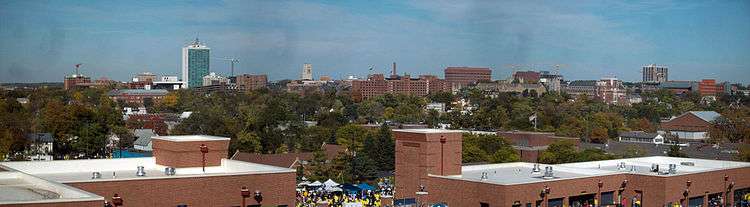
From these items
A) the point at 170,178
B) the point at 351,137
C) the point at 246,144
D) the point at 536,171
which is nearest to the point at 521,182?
the point at 536,171

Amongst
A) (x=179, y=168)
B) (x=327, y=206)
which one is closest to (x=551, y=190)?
(x=327, y=206)

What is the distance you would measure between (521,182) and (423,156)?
10.5 feet

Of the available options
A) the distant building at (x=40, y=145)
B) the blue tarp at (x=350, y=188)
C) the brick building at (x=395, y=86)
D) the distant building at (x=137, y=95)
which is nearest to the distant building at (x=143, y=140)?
the distant building at (x=40, y=145)

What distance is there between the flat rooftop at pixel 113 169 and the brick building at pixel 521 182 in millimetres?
4584

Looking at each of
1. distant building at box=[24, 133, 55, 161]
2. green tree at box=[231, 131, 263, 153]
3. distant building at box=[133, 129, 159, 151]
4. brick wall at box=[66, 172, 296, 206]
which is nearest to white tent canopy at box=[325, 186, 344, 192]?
brick wall at box=[66, 172, 296, 206]

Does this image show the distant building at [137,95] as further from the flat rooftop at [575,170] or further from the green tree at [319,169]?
the flat rooftop at [575,170]

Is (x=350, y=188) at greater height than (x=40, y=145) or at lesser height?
lesser

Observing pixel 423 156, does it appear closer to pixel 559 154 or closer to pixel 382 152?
pixel 382 152

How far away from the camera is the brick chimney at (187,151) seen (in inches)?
1037

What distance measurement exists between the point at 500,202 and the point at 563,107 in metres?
81.4

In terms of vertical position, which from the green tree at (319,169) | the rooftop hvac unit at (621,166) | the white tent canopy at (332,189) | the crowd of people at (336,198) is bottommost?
the crowd of people at (336,198)

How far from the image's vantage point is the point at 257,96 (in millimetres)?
119062

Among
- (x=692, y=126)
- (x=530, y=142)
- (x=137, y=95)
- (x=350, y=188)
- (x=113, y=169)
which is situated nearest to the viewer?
(x=113, y=169)

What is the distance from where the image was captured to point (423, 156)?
28.1 m
